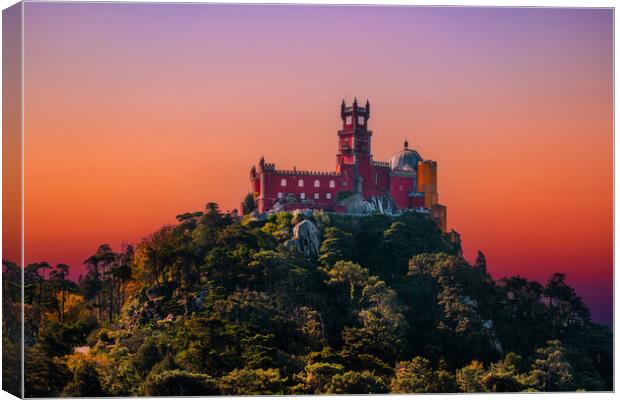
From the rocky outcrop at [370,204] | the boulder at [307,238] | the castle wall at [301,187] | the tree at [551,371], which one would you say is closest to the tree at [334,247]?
the boulder at [307,238]

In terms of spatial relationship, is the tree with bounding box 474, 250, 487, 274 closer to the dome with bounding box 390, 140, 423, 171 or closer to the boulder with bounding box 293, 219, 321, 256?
the dome with bounding box 390, 140, 423, 171

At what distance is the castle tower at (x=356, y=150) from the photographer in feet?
161

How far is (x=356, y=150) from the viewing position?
163 feet

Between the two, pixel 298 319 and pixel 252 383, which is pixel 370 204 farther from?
pixel 252 383

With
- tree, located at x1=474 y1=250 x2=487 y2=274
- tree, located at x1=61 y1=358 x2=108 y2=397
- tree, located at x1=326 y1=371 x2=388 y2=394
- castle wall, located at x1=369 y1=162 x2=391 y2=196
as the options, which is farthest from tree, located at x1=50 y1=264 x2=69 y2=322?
tree, located at x1=474 y1=250 x2=487 y2=274

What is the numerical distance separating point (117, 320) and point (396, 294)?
27.6 ft

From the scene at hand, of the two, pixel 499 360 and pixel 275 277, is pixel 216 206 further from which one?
pixel 499 360

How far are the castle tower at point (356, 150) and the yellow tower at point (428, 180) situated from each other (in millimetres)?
1711

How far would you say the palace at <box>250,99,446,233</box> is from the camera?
48.9 m

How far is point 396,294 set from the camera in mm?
45875

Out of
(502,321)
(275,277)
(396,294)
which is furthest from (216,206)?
(502,321)

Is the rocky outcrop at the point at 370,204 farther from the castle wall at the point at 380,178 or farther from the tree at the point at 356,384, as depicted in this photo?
the tree at the point at 356,384

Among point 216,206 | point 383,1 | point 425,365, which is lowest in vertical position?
point 425,365

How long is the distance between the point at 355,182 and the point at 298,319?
7064 millimetres
